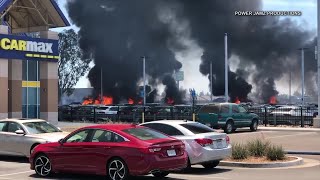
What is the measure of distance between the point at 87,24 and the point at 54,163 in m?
92.5

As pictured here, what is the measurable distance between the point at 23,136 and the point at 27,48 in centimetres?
1553

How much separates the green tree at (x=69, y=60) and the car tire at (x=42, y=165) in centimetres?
8392

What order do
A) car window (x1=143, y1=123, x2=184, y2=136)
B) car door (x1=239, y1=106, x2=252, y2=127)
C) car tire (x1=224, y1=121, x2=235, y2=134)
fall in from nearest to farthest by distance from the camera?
car window (x1=143, y1=123, x2=184, y2=136) → car tire (x1=224, y1=121, x2=235, y2=134) → car door (x1=239, y1=106, x2=252, y2=127)

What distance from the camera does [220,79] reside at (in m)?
105

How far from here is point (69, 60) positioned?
3831 inches

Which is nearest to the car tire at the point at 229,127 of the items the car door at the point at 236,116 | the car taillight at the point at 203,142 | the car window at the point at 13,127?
the car door at the point at 236,116

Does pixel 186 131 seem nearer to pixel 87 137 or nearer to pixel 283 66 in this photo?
pixel 87 137

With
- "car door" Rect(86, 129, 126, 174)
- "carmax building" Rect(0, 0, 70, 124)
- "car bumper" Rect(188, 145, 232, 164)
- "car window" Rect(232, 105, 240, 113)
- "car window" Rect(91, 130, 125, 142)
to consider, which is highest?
"carmax building" Rect(0, 0, 70, 124)

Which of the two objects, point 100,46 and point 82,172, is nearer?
point 82,172

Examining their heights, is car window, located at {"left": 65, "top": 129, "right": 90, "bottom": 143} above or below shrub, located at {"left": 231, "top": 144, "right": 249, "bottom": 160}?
above

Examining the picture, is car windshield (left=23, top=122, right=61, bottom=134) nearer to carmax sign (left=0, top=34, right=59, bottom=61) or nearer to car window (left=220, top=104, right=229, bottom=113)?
carmax sign (left=0, top=34, right=59, bottom=61)

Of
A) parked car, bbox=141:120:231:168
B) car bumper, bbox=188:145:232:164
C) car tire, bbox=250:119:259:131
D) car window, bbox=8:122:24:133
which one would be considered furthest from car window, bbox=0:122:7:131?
car tire, bbox=250:119:259:131

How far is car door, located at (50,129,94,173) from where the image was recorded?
11992 millimetres

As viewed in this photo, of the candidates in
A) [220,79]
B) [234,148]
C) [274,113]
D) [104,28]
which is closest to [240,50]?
[220,79]
